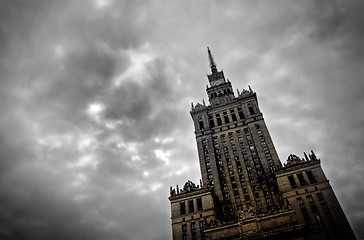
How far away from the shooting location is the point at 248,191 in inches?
3110

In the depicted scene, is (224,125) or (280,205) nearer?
(280,205)

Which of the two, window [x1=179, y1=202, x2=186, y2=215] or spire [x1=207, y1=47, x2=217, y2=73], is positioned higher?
spire [x1=207, y1=47, x2=217, y2=73]

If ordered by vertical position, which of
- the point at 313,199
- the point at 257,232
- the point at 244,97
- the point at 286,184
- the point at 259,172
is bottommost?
the point at 257,232

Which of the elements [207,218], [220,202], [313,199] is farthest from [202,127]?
[313,199]

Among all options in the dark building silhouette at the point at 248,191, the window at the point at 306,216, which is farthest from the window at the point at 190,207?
the window at the point at 306,216

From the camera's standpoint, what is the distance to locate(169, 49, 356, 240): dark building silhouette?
61719 mm

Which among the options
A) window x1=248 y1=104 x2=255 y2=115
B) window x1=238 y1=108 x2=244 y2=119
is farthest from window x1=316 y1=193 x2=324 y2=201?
window x1=238 y1=108 x2=244 y2=119

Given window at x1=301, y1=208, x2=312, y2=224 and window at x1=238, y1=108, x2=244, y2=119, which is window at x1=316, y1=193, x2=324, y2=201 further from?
window at x1=238, y1=108, x2=244, y2=119

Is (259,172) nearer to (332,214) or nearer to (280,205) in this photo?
(280,205)

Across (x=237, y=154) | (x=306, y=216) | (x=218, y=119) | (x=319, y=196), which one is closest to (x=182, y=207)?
(x=237, y=154)

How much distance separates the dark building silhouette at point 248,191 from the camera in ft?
202

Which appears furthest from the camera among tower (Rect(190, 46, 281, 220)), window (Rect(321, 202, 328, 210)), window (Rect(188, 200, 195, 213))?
tower (Rect(190, 46, 281, 220))

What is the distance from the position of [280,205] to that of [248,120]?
3698cm

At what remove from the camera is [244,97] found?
350ft
